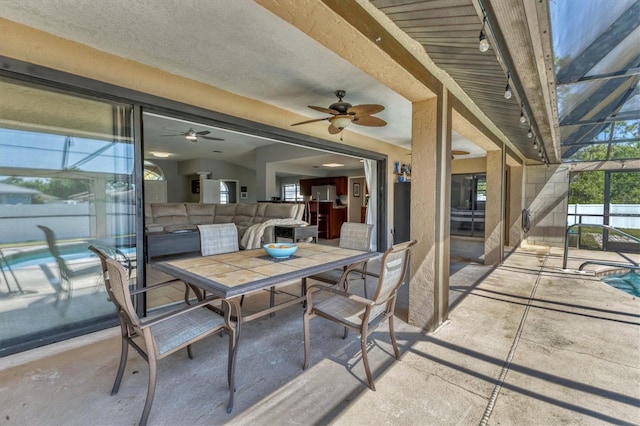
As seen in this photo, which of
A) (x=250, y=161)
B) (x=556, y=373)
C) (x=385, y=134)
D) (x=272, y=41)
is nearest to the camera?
(x=556, y=373)

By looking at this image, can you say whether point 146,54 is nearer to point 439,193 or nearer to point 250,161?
point 439,193

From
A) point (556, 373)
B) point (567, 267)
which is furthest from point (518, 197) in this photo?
point (556, 373)

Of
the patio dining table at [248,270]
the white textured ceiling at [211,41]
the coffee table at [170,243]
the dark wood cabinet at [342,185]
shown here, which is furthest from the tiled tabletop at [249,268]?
the dark wood cabinet at [342,185]

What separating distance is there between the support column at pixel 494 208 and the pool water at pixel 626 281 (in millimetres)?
1399

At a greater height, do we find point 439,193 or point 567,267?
point 439,193

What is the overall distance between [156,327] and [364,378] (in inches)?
51.3

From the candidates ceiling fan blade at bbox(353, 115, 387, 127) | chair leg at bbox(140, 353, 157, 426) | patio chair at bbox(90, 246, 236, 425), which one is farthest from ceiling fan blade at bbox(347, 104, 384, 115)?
chair leg at bbox(140, 353, 157, 426)

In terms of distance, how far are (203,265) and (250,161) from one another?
25.5 ft

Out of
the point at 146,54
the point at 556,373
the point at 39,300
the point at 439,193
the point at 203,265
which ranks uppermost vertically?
the point at 146,54

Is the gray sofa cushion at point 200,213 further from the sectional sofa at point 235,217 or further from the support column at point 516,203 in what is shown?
the support column at point 516,203

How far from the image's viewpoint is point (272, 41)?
2205mm

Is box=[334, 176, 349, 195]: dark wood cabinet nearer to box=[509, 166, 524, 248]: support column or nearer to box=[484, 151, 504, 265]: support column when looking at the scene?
box=[509, 166, 524, 248]: support column

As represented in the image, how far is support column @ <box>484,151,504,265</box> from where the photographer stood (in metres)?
4.70

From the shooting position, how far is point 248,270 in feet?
6.30
